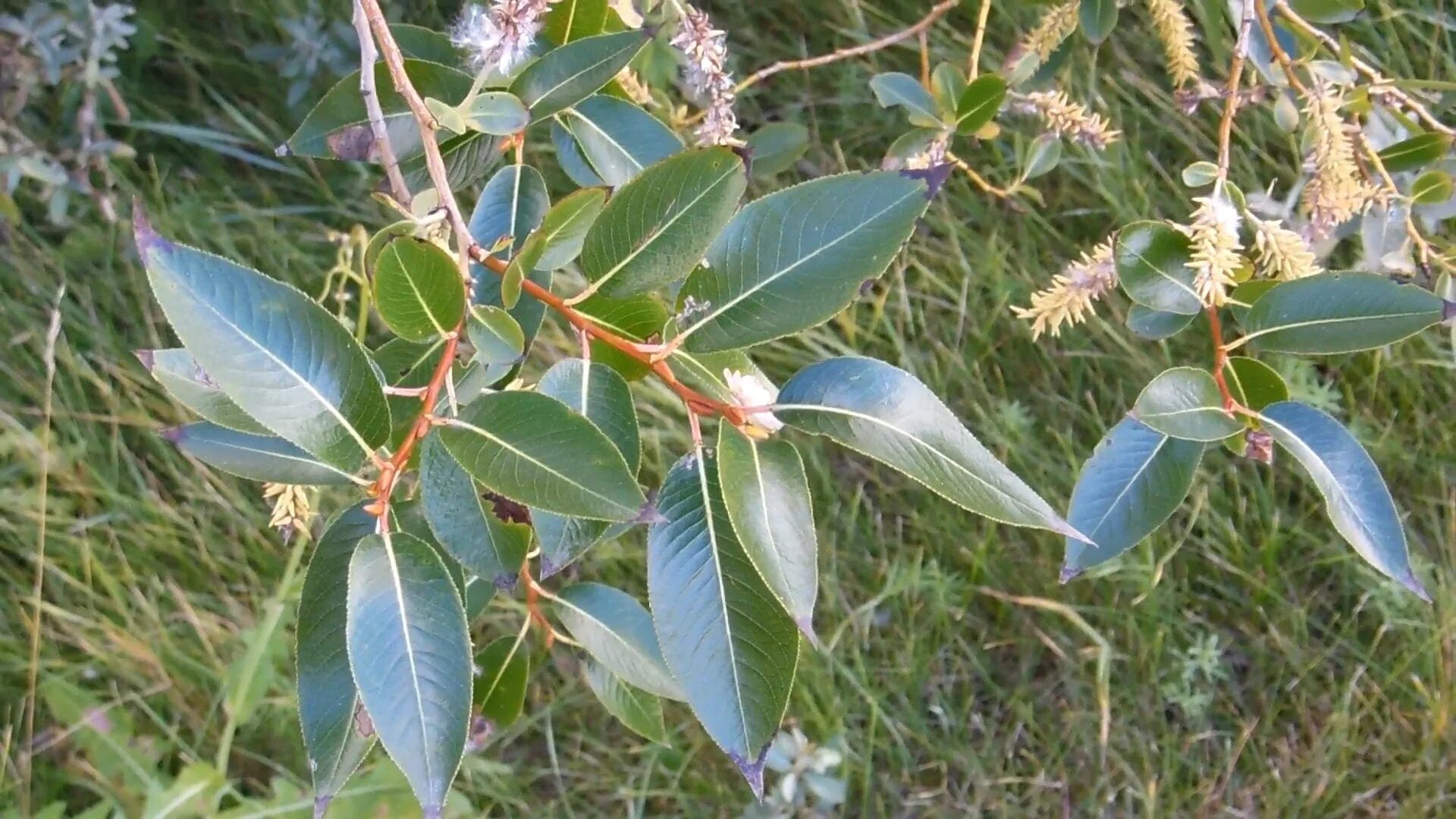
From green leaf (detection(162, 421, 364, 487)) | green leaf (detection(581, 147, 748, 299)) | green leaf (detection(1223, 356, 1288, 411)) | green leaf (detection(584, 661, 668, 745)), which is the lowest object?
green leaf (detection(584, 661, 668, 745))

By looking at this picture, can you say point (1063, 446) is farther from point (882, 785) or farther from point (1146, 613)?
point (882, 785)

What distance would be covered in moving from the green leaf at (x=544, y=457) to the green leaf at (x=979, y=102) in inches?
23.8

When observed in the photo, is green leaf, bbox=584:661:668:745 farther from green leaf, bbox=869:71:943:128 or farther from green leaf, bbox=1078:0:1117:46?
green leaf, bbox=1078:0:1117:46

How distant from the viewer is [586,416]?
497mm

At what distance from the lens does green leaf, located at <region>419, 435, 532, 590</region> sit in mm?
506

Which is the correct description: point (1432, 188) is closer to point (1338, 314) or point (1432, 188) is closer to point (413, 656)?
point (1338, 314)

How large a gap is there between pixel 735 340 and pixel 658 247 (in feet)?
0.20

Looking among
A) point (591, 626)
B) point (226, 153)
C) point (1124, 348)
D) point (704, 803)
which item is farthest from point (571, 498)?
point (226, 153)

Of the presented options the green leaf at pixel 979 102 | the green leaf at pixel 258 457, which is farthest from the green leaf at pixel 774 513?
the green leaf at pixel 979 102

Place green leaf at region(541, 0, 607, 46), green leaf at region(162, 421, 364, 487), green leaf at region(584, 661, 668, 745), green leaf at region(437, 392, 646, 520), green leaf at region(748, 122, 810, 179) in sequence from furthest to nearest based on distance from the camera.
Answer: green leaf at region(748, 122, 810, 179), green leaf at region(584, 661, 668, 745), green leaf at region(541, 0, 607, 46), green leaf at region(162, 421, 364, 487), green leaf at region(437, 392, 646, 520)

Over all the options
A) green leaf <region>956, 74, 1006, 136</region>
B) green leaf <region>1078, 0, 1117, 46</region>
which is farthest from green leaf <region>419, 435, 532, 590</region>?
green leaf <region>1078, 0, 1117, 46</region>

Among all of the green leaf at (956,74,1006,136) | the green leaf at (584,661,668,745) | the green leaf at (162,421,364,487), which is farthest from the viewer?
the green leaf at (956,74,1006,136)

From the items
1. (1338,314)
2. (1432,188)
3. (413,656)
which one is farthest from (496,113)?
(1432,188)

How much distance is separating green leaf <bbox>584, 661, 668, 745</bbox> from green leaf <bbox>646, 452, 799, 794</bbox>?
325 millimetres
